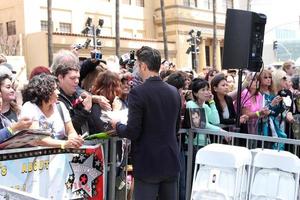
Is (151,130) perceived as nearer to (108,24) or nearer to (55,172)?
(55,172)

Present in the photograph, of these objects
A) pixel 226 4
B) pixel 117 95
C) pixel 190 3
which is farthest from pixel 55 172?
pixel 226 4

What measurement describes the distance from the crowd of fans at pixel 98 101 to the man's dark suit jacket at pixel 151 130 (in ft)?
1.66

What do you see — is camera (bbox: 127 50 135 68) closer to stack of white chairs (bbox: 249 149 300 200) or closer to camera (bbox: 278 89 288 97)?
camera (bbox: 278 89 288 97)

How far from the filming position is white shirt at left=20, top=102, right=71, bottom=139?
4.33 meters

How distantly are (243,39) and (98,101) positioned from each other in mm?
3112

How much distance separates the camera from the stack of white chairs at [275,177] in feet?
14.3

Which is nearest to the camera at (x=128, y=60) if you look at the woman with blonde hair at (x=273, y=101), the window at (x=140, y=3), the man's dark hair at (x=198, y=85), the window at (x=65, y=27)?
the woman with blonde hair at (x=273, y=101)

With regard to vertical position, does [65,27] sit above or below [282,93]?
above

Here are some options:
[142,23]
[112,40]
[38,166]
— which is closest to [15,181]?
[38,166]

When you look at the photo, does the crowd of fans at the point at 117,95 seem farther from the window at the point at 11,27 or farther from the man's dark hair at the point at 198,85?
the window at the point at 11,27

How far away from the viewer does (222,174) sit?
4523mm

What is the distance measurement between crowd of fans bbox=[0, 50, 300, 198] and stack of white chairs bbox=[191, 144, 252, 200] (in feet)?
2.99

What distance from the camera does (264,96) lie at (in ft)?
24.1

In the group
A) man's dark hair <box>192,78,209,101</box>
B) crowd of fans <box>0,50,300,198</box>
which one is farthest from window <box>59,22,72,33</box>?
man's dark hair <box>192,78,209,101</box>
